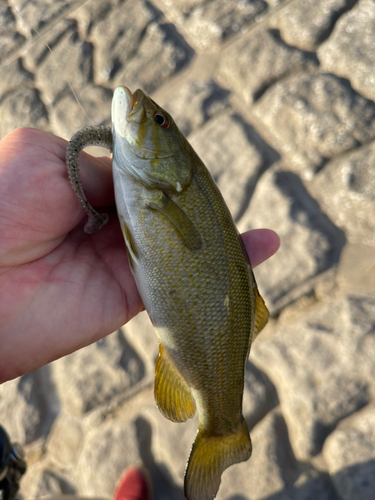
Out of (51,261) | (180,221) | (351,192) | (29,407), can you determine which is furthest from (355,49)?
(29,407)

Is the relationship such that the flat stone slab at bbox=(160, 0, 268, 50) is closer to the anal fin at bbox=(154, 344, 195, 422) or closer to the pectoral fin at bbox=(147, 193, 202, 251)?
the pectoral fin at bbox=(147, 193, 202, 251)

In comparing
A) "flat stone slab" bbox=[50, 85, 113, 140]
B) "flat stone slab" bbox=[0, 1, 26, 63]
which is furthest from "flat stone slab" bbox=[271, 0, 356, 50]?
"flat stone slab" bbox=[0, 1, 26, 63]

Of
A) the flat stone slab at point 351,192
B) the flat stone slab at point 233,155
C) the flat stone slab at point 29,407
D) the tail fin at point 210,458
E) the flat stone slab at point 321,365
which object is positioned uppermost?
the flat stone slab at point 233,155

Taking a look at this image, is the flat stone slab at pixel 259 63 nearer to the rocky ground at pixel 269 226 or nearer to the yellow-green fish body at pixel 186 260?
the rocky ground at pixel 269 226

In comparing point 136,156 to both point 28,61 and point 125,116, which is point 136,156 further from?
point 28,61

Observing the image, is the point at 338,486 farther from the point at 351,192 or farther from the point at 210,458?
the point at 351,192

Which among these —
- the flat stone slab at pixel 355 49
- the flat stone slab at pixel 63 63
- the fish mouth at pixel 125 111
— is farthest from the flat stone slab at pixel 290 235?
the flat stone slab at pixel 63 63
